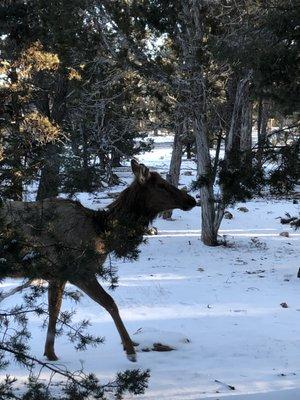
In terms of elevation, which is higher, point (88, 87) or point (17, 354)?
point (88, 87)

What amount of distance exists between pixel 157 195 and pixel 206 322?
233 cm

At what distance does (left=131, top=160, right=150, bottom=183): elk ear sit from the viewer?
225 inches

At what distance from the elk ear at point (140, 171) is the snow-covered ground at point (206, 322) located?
2.05m

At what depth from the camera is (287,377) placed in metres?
5.35

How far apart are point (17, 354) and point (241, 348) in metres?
3.65

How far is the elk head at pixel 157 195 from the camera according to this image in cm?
604

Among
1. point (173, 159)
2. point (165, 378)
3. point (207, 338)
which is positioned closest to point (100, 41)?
point (173, 159)

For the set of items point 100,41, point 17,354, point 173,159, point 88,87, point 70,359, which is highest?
point 100,41

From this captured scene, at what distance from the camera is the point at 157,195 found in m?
6.20

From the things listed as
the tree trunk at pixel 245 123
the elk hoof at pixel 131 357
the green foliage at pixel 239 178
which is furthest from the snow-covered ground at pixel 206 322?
the tree trunk at pixel 245 123

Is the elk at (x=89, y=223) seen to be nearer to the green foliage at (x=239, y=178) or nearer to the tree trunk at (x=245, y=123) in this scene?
the green foliage at (x=239, y=178)

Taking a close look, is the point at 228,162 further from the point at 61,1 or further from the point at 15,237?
the point at 61,1

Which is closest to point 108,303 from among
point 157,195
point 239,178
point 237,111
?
point 157,195

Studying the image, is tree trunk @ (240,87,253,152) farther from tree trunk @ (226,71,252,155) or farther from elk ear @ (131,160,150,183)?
elk ear @ (131,160,150,183)
